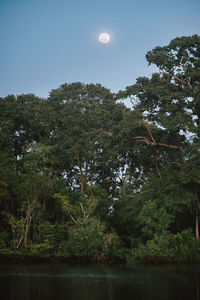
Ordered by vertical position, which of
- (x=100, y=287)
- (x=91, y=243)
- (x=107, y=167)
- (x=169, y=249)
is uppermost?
(x=107, y=167)

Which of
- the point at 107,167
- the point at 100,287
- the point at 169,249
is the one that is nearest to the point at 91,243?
the point at 169,249

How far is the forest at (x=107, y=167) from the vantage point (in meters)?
19.8

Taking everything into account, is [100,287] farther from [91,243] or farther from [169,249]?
[169,249]

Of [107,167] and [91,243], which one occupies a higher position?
[107,167]

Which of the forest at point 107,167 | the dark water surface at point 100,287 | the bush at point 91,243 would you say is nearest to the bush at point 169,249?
the forest at point 107,167

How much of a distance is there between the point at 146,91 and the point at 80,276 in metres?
12.7

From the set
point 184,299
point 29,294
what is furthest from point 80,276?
point 184,299

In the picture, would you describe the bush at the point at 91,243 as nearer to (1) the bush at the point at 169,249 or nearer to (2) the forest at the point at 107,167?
(2) the forest at the point at 107,167

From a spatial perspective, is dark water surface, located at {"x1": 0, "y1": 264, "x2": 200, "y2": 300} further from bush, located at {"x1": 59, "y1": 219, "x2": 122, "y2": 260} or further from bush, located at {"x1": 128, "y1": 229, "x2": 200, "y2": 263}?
bush, located at {"x1": 59, "y1": 219, "x2": 122, "y2": 260}

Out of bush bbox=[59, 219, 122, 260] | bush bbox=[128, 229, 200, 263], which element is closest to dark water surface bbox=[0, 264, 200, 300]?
bush bbox=[128, 229, 200, 263]

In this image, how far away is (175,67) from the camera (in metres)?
21.5

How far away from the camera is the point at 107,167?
2881 cm

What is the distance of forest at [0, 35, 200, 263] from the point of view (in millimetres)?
19781

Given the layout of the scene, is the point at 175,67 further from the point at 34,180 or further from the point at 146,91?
the point at 34,180
